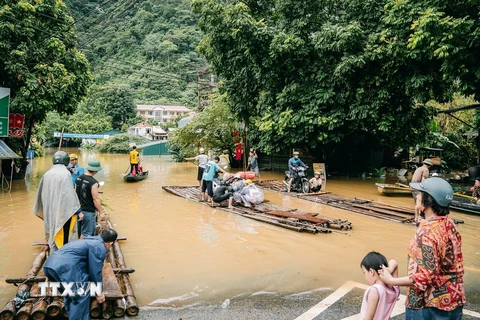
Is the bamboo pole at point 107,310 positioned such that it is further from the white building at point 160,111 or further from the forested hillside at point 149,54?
the forested hillside at point 149,54

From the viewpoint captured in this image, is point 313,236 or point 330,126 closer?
point 313,236

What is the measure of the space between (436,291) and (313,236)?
589 centimetres

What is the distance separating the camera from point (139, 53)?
9362cm

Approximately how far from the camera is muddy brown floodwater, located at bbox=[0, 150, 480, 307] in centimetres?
574

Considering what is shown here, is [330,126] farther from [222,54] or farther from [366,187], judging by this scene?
[222,54]

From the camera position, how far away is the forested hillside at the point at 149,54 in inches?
3398

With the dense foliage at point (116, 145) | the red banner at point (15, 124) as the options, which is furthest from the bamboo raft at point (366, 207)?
the dense foliage at point (116, 145)

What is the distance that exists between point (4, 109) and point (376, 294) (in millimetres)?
16247

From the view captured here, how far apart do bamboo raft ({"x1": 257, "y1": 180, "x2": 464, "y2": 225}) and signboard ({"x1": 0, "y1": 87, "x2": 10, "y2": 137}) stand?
11.3m

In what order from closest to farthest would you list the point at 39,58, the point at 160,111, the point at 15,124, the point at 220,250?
the point at 220,250 < the point at 39,58 < the point at 15,124 < the point at 160,111

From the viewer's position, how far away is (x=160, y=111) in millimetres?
81750

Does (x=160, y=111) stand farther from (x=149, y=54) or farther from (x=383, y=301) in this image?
(x=383, y=301)

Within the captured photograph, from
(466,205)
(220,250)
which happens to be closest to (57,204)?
(220,250)

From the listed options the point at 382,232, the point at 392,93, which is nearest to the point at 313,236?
the point at 382,232
